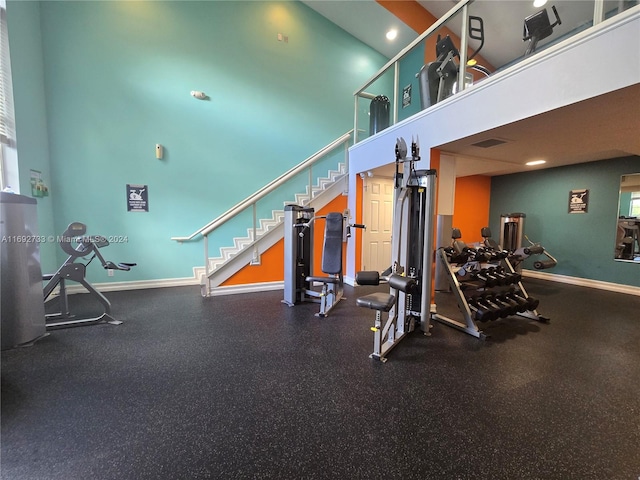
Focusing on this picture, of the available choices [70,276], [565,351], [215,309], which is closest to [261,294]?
[215,309]

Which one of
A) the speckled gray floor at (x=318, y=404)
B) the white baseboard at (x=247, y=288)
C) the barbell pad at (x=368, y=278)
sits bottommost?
the speckled gray floor at (x=318, y=404)

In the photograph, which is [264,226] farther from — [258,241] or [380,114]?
[380,114]

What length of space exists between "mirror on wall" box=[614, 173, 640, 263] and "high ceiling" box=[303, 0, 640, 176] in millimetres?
551

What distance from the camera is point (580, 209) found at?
5.26 m

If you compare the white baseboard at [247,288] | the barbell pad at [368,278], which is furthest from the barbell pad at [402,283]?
the white baseboard at [247,288]

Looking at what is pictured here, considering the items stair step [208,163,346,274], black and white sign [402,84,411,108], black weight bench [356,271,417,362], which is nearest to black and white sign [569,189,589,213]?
black and white sign [402,84,411,108]

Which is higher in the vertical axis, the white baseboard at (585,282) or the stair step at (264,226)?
the stair step at (264,226)

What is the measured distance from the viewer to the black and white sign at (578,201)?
5176 mm

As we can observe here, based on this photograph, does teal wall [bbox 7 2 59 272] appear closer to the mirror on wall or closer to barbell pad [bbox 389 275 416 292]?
barbell pad [bbox 389 275 416 292]

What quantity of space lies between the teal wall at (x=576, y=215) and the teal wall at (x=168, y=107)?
16.8 feet

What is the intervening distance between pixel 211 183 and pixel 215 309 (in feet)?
9.04

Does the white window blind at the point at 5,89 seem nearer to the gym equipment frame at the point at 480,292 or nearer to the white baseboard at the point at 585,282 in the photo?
the gym equipment frame at the point at 480,292

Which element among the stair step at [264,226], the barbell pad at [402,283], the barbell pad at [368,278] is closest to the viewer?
the barbell pad at [402,283]

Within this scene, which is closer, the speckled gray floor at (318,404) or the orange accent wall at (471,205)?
the speckled gray floor at (318,404)
